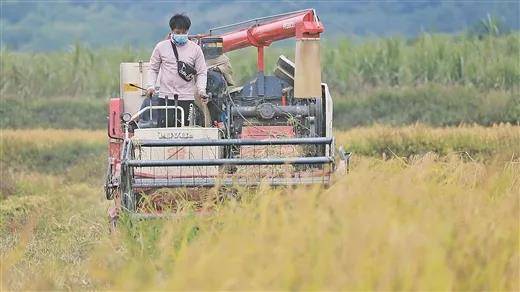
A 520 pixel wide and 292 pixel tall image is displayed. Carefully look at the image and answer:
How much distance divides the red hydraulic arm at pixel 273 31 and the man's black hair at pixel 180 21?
1.30m

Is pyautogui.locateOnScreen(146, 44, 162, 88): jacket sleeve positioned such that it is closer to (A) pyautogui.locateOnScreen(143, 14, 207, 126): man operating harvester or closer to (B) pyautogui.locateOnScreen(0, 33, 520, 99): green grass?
(A) pyautogui.locateOnScreen(143, 14, 207, 126): man operating harvester

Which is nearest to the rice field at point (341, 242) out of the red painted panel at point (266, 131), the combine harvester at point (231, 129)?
the combine harvester at point (231, 129)

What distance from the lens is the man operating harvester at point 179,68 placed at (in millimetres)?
12430

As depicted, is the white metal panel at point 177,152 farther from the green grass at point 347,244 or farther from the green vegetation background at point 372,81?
the green vegetation background at point 372,81

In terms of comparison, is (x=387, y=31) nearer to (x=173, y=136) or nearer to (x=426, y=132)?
(x=426, y=132)

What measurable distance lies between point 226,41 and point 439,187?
7005 millimetres

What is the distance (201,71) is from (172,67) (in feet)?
1.00

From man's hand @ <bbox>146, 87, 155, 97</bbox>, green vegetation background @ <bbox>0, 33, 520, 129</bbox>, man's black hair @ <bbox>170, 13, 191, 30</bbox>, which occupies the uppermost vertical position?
man's black hair @ <bbox>170, 13, 191, 30</bbox>

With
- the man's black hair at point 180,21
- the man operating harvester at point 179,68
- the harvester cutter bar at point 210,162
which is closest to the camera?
the harvester cutter bar at point 210,162

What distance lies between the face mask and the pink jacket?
59 mm

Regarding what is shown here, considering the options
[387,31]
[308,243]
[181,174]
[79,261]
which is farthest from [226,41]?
[387,31]

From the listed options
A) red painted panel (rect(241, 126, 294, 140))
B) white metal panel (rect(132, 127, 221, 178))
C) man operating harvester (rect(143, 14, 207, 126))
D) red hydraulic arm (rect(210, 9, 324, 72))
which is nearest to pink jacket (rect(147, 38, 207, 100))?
man operating harvester (rect(143, 14, 207, 126))

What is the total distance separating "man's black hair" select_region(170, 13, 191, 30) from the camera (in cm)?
1232

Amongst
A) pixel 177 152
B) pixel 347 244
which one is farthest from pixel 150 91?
pixel 347 244
